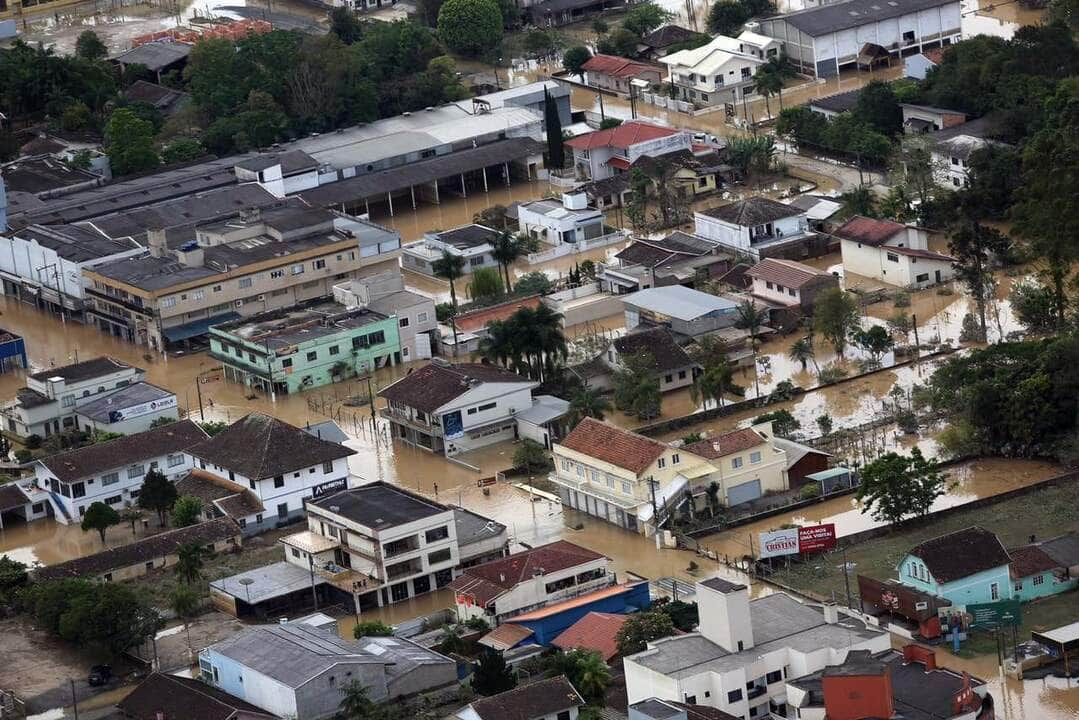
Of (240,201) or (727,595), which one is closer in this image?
(727,595)

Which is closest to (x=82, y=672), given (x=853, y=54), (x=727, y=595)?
(x=727, y=595)

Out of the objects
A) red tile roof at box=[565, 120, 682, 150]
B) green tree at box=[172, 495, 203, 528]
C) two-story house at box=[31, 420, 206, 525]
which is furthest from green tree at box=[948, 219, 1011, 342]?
green tree at box=[172, 495, 203, 528]

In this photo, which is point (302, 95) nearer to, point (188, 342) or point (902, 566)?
point (188, 342)

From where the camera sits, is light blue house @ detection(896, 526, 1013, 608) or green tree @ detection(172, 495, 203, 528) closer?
light blue house @ detection(896, 526, 1013, 608)

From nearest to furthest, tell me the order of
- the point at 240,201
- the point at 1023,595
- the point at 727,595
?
the point at 727,595 → the point at 1023,595 → the point at 240,201

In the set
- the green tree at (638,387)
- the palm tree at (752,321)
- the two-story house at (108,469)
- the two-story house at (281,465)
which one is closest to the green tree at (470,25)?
the palm tree at (752,321)

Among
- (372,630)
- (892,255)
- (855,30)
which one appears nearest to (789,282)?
(892,255)

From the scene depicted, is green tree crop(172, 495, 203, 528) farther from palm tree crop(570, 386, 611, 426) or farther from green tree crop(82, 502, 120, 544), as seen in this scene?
palm tree crop(570, 386, 611, 426)
